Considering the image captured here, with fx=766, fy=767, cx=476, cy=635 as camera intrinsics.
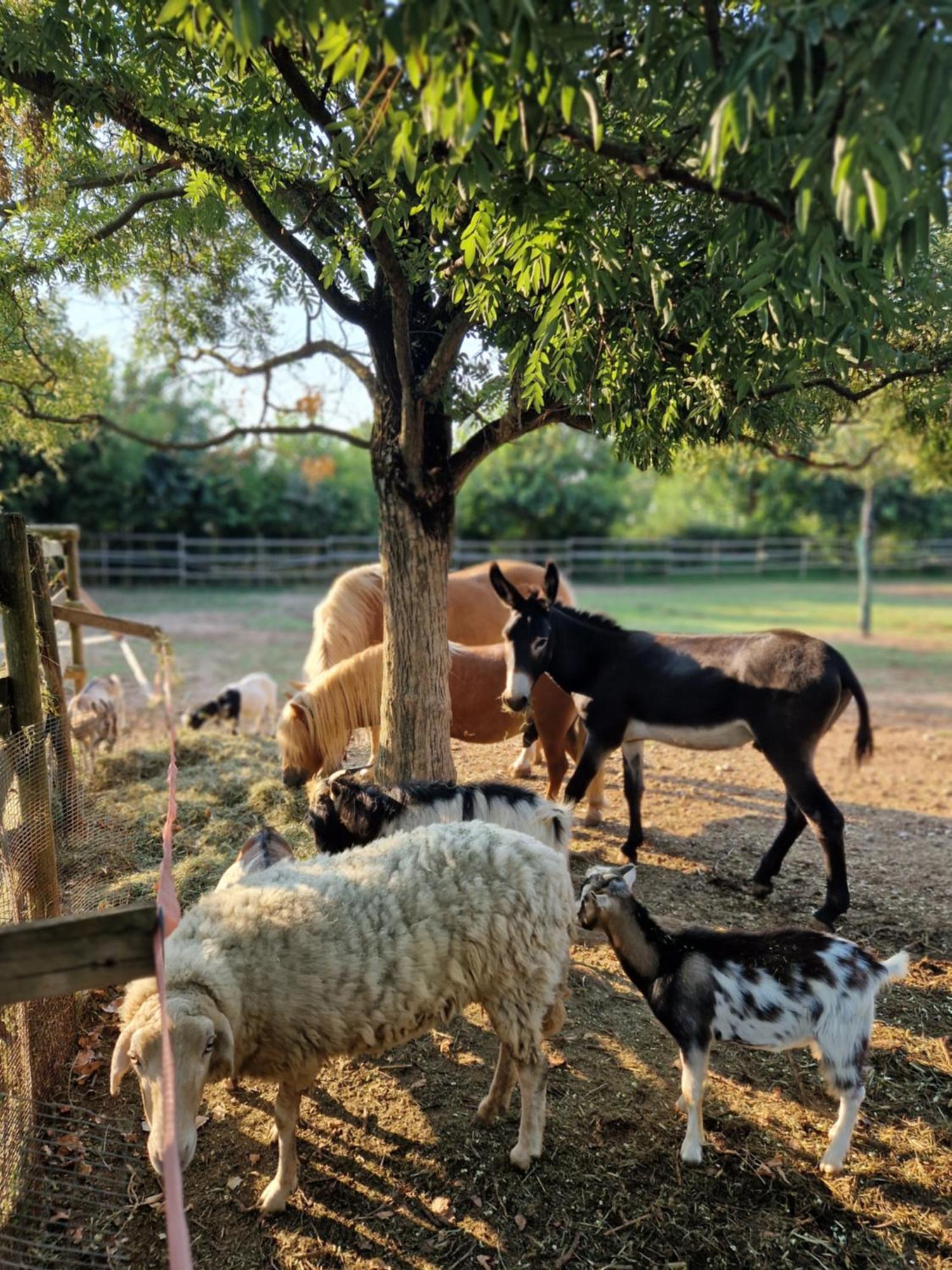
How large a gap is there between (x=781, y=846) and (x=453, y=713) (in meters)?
2.86

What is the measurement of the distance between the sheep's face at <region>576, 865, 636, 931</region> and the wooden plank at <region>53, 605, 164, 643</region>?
524 cm

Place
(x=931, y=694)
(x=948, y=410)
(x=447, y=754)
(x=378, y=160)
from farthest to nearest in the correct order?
1. (x=931, y=694)
2. (x=447, y=754)
3. (x=948, y=410)
4. (x=378, y=160)

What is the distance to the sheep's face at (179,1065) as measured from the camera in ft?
7.90

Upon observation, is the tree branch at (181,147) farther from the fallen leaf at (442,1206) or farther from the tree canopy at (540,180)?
the fallen leaf at (442,1206)

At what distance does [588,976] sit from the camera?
4.41 meters

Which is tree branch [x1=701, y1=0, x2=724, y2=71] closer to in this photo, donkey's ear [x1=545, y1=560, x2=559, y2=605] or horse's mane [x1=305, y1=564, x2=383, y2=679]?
donkey's ear [x1=545, y1=560, x2=559, y2=605]

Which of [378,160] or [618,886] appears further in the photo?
[618,886]

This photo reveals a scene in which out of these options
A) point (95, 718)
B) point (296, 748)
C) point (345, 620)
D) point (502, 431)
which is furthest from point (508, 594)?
point (95, 718)

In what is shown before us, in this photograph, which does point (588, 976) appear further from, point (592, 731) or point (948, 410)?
point (948, 410)

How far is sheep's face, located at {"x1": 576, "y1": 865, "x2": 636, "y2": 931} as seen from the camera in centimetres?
344

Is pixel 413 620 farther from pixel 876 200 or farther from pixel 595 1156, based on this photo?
pixel 876 200

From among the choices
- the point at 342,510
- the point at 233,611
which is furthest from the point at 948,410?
the point at 342,510

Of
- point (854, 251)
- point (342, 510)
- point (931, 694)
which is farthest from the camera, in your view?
point (342, 510)

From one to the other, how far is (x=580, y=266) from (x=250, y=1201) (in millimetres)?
3874
